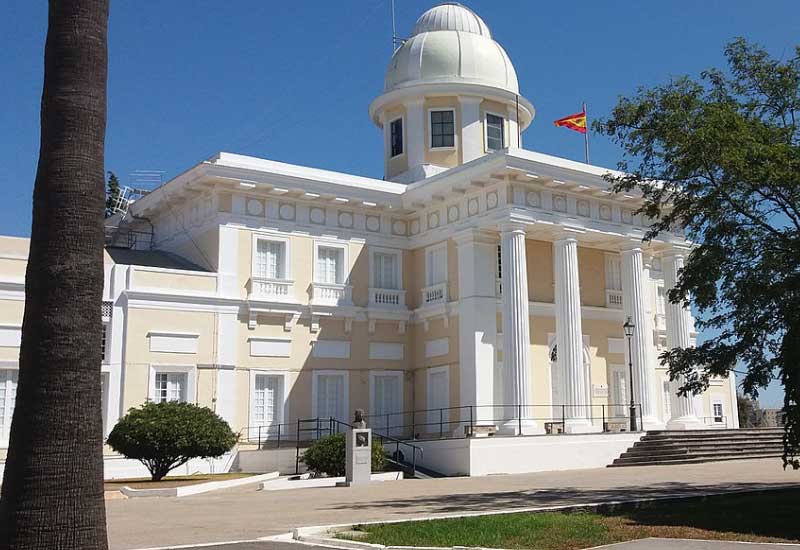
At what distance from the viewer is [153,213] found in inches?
1276

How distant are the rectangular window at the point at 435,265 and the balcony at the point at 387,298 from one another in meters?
1.06

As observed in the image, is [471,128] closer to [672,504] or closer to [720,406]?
[720,406]

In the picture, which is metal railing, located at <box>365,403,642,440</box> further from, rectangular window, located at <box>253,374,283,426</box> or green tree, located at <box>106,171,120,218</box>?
green tree, located at <box>106,171,120,218</box>

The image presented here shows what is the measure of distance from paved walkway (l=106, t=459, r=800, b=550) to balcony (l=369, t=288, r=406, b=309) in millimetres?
9301

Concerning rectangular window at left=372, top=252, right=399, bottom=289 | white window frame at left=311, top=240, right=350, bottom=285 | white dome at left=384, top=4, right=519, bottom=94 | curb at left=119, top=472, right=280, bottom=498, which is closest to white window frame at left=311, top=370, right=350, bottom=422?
white window frame at left=311, top=240, right=350, bottom=285

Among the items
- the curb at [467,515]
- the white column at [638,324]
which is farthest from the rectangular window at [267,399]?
the curb at [467,515]

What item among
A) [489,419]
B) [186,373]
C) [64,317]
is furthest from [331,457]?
[64,317]

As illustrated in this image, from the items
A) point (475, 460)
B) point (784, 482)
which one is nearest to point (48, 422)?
point (784, 482)

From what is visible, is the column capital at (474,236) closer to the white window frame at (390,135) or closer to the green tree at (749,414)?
the white window frame at (390,135)

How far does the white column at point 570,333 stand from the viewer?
91.5ft

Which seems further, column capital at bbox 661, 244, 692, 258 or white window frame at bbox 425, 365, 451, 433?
column capital at bbox 661, 244, 692, 258

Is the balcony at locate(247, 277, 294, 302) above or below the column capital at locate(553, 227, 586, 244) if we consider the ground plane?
below

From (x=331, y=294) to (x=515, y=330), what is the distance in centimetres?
646

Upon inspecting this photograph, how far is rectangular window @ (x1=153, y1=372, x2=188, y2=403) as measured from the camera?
1036 inches
